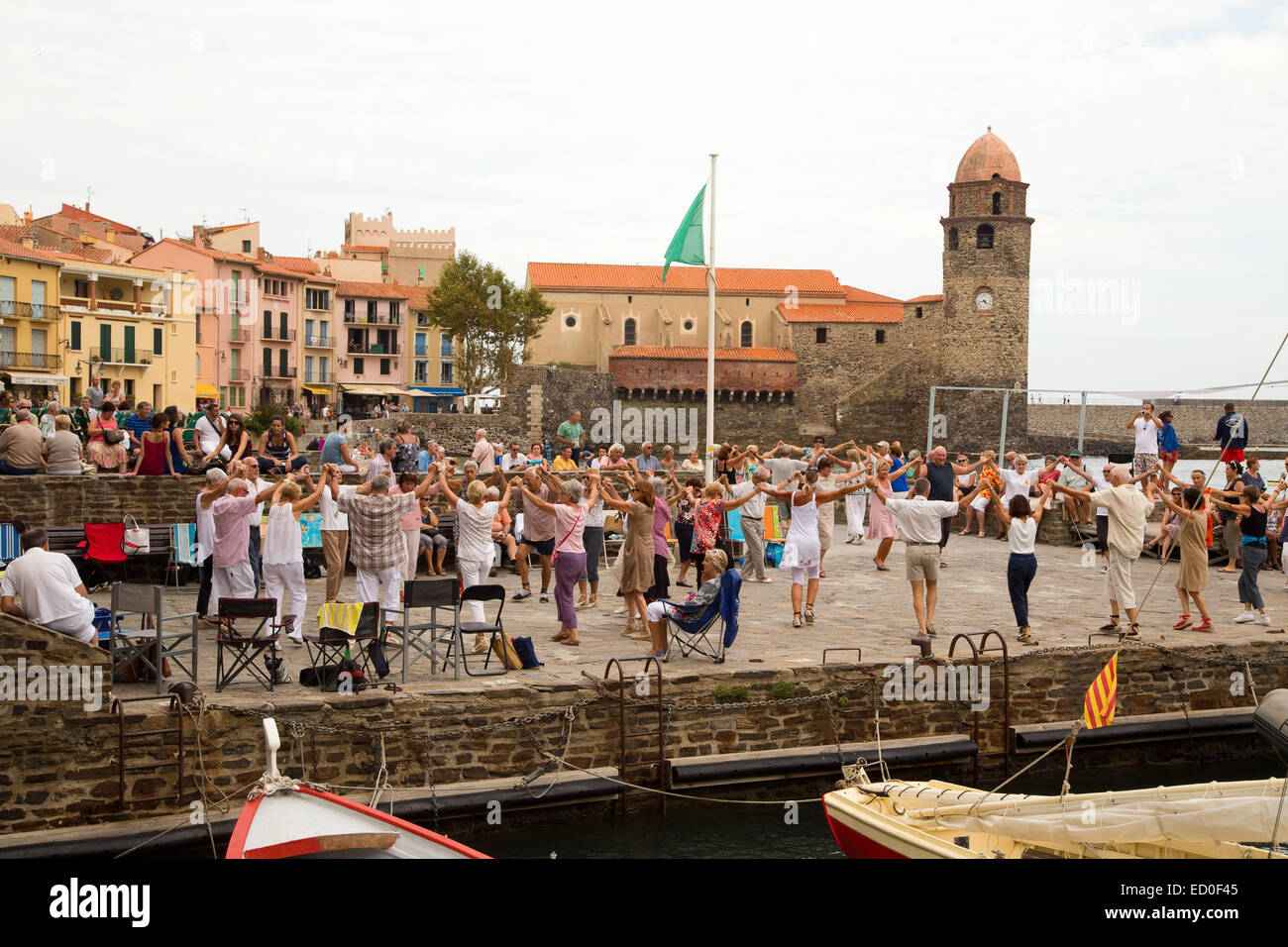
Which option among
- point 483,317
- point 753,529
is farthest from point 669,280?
point 753,529

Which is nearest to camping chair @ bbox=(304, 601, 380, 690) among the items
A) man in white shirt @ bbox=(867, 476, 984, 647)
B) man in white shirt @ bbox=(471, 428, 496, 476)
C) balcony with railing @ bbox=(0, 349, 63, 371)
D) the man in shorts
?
the man in shorts

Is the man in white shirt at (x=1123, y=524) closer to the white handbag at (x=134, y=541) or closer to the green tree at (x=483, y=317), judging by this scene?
the white handbag at (x=134, y=541)

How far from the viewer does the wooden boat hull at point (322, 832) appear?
21.8 ft

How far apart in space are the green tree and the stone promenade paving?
157 feet

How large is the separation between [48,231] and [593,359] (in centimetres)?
3111

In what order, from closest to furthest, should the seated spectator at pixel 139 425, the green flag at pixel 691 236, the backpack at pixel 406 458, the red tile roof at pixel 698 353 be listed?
the seated spectator at pixel 139 425 < the backpack at pixel 406 458 < the green flag at pixel 691 236 < the red tile roof at pixel 698 353

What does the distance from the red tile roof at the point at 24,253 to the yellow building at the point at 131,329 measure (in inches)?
33.7

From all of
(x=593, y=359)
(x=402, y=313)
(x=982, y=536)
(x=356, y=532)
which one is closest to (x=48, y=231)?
(x=402, y=313)

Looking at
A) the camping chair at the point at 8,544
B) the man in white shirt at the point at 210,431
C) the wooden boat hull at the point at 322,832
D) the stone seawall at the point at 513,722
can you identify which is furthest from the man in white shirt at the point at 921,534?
the man in white shirt at the point at 210,431

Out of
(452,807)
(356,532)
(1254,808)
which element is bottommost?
(452,807)

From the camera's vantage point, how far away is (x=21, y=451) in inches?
611
